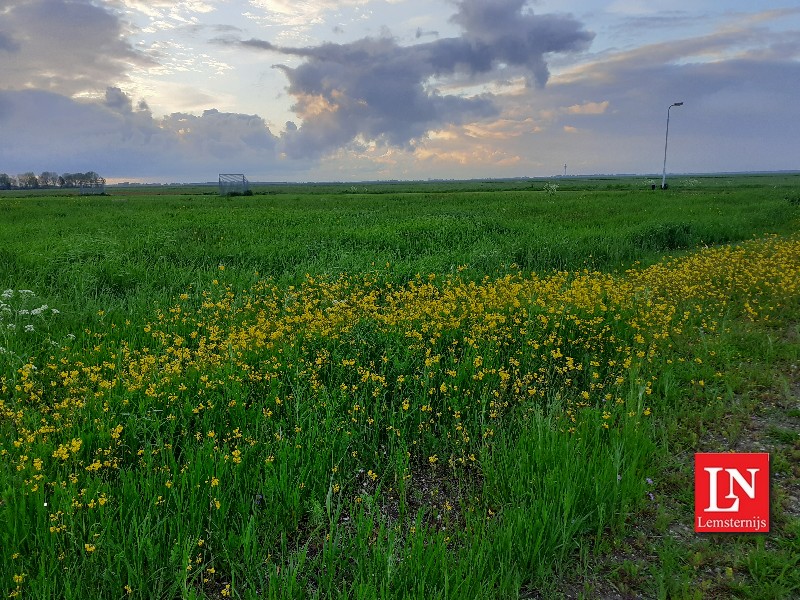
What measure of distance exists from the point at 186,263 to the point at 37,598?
1062 centimetres

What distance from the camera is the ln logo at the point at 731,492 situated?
3.68 m

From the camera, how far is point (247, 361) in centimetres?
573

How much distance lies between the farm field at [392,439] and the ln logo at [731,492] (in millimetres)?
112

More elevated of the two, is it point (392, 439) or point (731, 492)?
point (392, 439)

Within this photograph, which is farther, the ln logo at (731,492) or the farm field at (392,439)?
the ln logo at (731,492)

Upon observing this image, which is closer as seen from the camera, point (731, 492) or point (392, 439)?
point (731, 492)

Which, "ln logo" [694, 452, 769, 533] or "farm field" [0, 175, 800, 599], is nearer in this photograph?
"farm field" [0, 175, 800, 599]

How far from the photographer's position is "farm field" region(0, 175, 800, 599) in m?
3.11

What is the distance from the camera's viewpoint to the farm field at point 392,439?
10.2 ft

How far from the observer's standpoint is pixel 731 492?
3.94 m

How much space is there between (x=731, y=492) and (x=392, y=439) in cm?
283

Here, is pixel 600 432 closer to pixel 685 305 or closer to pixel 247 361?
pixel 247 361

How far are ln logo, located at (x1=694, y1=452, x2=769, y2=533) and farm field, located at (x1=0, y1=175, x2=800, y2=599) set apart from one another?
0.11 meters

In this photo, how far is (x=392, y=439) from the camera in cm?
453
